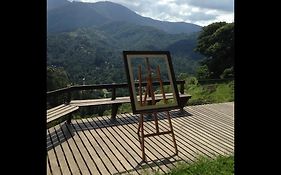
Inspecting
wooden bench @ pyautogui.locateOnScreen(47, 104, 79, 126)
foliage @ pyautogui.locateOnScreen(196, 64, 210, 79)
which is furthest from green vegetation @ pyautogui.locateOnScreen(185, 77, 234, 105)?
wooden bench @ pyautogui.locateOnScreen(47, 104, 79, 126)

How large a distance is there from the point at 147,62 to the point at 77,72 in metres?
70.2

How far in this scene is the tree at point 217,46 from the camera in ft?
86.1

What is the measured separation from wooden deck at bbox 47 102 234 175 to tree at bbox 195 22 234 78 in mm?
18932

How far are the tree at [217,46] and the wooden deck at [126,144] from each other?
1893 centimetres

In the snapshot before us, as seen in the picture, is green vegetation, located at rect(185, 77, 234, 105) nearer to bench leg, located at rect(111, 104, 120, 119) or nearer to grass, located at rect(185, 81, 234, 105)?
grass, located at rect(185, 81, 234, 105)

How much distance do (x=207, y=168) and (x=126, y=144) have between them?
1889 mm

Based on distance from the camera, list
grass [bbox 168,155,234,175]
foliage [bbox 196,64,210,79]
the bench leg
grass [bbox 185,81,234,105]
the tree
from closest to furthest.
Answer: grass [bbox 168,155,234,175] → the bench leg → grass [bbox 185,81,234,105] → the tree → foliage [bbox 196,64,210,79]

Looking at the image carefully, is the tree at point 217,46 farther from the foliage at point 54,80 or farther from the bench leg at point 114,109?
the bench leg at point 114,109

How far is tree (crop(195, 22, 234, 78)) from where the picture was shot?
86.1ft

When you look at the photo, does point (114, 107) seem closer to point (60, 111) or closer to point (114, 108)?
point (114, 108)
